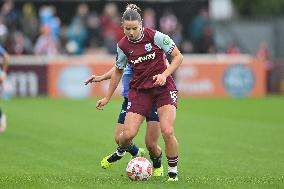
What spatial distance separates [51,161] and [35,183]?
295 cm

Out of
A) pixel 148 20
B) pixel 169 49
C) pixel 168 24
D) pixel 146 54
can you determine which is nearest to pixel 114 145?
pixel 146 54

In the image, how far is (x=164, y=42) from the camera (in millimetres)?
11477

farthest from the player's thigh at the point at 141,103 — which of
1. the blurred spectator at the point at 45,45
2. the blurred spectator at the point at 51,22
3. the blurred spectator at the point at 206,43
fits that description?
the blurred spectator at the point at 206,43

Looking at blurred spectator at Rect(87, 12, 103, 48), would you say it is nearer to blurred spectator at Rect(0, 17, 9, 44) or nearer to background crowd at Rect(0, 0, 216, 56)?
background crowd at Rect(0, 0, 216, 56)

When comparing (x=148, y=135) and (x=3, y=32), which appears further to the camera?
(x=3, y=32)

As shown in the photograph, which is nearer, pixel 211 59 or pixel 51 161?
pixel 51 161

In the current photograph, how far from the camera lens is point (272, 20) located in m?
42.2

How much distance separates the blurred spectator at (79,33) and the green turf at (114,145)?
4250mm

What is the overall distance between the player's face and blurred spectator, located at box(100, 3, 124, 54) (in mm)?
21501

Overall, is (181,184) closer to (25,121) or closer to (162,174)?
(162,174)

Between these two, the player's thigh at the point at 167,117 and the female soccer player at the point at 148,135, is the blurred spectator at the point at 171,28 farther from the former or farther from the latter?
the player's thigh at the point at 167,117

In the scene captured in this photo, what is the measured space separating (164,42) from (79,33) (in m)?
21.6

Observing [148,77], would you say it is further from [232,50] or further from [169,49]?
[232,50]

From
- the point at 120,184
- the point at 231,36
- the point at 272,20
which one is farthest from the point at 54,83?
the point at 120,184
